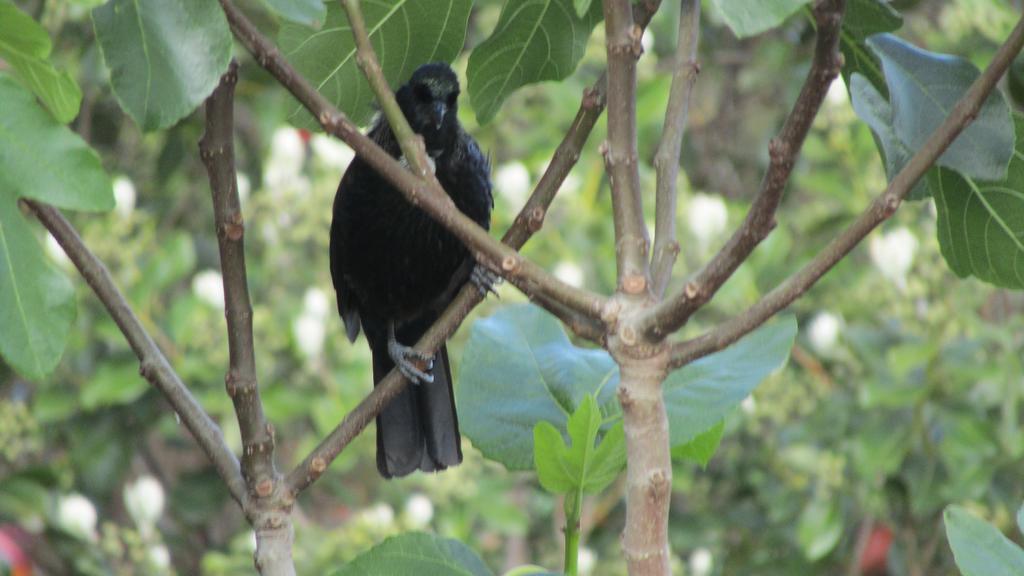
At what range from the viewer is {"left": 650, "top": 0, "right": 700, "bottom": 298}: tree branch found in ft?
3.25

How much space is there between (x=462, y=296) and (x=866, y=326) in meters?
2.22

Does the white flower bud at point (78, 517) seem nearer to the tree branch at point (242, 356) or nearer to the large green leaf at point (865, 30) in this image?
the tree branch at point (242, 356)

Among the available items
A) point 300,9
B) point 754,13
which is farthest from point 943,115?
point 300,9

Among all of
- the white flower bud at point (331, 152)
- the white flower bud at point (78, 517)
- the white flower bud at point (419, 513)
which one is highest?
the white flower bud at point (331, 152)

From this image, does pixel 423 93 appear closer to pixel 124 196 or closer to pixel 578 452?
pixel 124 196

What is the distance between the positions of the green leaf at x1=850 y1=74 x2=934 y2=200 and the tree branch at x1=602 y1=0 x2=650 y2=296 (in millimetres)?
156

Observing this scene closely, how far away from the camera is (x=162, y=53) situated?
3.03 feet

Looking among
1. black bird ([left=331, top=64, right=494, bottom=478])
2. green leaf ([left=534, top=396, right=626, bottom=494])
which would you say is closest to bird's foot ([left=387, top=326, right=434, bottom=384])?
black bird ([left=331, top=64, right=494, bottom=478])

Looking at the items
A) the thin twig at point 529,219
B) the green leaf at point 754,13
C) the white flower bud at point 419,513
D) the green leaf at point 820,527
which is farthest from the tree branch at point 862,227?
the green leaf at point 820,527

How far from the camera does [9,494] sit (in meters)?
3.30

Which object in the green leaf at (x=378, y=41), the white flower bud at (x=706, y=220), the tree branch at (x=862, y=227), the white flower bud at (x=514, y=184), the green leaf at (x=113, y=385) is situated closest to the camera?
the tree branch at (x=862, y=227)

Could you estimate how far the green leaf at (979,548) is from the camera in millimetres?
936

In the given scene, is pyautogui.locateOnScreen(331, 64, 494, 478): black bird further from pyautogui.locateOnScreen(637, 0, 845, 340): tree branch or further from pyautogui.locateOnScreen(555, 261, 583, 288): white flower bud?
pyautogui.locateOnScreen(637, 0, 845, 340): tree branch

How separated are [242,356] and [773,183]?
0.48 meters
